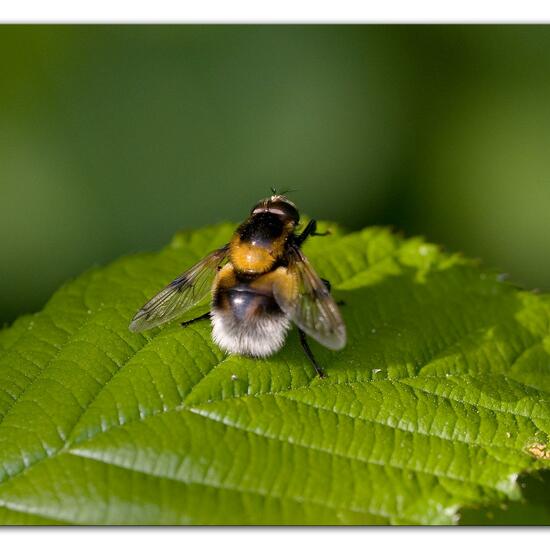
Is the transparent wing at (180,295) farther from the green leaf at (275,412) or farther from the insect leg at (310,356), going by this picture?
the insect leg at (310,356)

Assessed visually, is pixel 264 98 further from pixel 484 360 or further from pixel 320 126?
pixel 484 360

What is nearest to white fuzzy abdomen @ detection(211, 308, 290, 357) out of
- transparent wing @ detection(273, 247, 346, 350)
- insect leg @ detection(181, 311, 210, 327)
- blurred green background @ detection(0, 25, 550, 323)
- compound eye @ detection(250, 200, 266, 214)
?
transparent wing @ detection(273, 247, 346, 350)

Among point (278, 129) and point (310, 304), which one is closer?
point (310, 304)

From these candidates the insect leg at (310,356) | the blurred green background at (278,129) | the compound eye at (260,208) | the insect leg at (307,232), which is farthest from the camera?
the blurred green background at (278,129)

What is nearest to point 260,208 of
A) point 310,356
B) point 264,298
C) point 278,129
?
point 264,298

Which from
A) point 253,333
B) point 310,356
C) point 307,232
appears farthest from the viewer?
point 307,232

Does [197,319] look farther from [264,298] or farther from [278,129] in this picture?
A: [278,129]

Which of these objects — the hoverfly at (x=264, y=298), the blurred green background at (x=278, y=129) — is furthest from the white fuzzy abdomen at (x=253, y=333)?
the blurred green background at (x=278, y=129)
